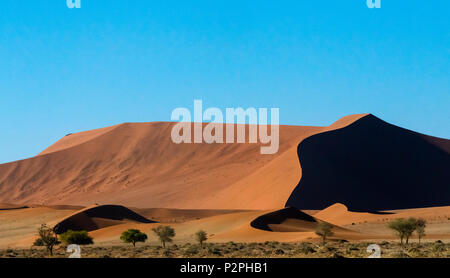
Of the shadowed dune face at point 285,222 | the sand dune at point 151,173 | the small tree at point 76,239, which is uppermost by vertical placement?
the sand dune at point 151,173

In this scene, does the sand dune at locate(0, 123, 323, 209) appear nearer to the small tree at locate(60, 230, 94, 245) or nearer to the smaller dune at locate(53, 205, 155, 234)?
the smaller dune at locate(53, 205, 155, 234)

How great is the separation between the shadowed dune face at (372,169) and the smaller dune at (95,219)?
78.7 ft

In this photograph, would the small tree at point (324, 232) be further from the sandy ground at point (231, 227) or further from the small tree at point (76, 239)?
the small tree at point (76, 239)

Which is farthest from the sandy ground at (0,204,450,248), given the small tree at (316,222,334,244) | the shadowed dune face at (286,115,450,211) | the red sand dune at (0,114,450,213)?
the red sand dune at (0,114,450,213)

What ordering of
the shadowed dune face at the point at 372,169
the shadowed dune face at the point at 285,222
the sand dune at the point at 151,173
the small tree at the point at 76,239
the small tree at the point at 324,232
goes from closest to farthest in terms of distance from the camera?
the small tree at the point at 324,232, the small tree at the point at 76,239, the shadowed dune face at the point at 285,222, the shadowed dune face at the point at 372,169, the sand dune at the point at 151,173

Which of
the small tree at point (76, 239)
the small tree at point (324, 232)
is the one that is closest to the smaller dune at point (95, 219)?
the small tree at point (76, 239)

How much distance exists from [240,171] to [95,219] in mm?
47926

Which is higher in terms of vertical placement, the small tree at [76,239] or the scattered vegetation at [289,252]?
the scattered vegetation at [289,252]

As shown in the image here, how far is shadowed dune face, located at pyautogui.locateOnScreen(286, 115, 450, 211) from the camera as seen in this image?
283 ft

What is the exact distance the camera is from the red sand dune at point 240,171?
3494 inches

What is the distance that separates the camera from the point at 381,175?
95.5m

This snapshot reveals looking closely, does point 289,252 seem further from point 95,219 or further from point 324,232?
point 95,219
